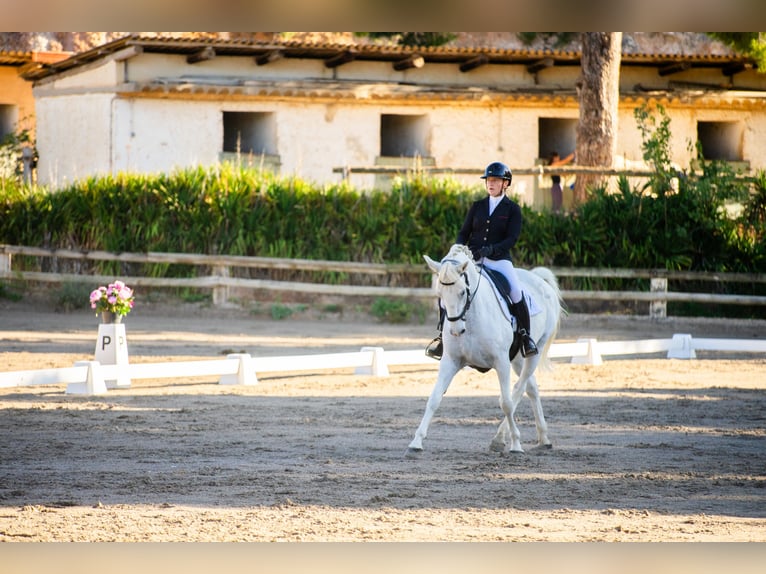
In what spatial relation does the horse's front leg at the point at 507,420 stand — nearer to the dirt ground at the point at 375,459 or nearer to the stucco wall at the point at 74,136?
the dirt ground at the point at 375,459

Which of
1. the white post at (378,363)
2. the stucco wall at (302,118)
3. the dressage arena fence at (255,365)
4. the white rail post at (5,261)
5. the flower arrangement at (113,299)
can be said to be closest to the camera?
the dressage arena fence at (255,365)

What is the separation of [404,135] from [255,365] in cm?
1414

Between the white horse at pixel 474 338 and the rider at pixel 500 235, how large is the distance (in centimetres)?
20

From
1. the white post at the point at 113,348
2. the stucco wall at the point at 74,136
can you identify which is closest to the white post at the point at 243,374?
the white post at the point at 113,348

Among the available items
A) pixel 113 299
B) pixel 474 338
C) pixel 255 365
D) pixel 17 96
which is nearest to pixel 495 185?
pixel 474 338

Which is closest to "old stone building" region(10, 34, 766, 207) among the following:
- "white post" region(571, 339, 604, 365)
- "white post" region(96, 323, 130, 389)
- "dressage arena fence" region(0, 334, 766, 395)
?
"dressage arena fence" region(0, 334, 766, 395)

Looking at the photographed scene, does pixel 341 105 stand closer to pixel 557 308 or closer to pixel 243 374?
pixel 243 374

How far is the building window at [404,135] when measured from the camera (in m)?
→ 24.7

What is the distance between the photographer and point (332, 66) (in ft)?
80.0

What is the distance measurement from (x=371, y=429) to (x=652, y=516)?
3.60 metres

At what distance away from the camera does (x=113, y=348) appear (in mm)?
11945

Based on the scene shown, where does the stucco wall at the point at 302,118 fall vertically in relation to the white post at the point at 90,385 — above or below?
above
